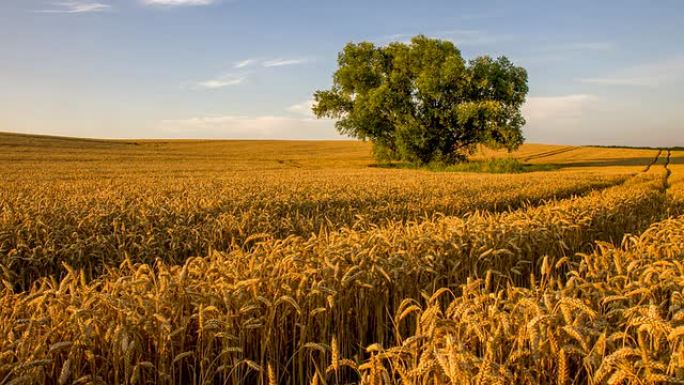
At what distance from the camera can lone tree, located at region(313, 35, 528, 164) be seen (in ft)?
140

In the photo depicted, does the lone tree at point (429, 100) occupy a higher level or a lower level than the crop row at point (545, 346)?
higher

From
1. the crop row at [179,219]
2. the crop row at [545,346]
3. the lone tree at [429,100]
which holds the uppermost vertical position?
the lone tree at [429,100]

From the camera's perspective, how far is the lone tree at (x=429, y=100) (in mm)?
42656

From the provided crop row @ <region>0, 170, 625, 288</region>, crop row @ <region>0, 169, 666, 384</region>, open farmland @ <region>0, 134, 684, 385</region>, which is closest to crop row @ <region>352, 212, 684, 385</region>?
open farmland @ <region>0, 134, 684, 385</region>

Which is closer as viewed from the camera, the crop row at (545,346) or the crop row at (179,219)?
the crop row at (545,346)

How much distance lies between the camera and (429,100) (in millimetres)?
45250

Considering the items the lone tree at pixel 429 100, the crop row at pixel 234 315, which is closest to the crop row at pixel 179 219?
the crop row at pixel 234 315

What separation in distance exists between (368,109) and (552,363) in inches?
1712

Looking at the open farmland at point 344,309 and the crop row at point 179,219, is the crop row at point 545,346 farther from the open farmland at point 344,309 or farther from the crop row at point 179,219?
the crop row at point 179,219

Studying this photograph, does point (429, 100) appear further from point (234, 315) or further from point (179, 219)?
point (234, 315)

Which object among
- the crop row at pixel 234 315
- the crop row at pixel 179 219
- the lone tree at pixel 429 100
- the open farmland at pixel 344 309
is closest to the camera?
the open farmland at pixel 344 309

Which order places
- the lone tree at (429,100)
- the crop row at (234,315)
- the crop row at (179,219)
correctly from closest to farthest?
the crop row at (234,315), the crop row at (179,219), the lone tree at (429,100)

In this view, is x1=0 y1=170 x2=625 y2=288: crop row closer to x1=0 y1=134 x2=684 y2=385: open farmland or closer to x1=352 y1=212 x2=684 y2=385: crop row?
x1=0 y1=134 x2=684 y2=385: open farmland

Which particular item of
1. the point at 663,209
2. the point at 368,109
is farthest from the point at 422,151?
the point at 663,209
